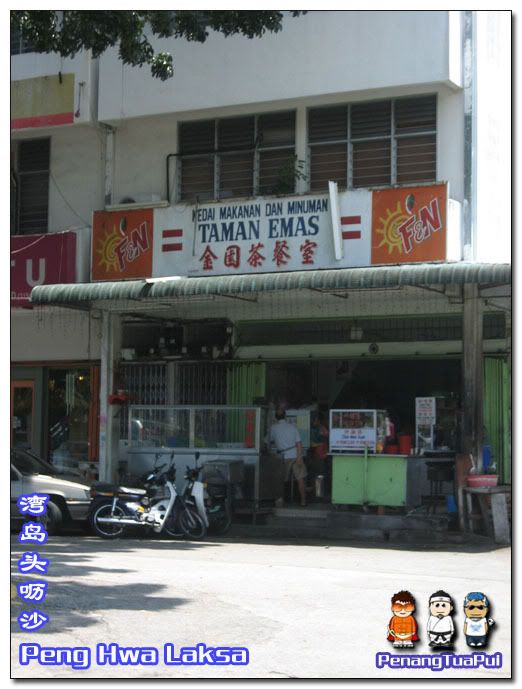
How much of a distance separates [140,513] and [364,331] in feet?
17.7

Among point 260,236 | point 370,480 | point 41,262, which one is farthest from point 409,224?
point 41,262

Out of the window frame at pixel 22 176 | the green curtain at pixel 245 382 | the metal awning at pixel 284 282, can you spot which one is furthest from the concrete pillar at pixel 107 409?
the window frame at pixel 22 176

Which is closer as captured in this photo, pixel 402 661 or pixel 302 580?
pixel 402 661

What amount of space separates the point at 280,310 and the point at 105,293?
3368 mm

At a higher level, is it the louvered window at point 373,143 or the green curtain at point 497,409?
the louvered window at point 373,143

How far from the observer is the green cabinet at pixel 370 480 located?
15586 millimetres

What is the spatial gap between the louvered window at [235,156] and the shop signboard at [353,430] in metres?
3.98

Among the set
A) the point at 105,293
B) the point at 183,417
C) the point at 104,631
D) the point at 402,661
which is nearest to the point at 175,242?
the point at 105,293

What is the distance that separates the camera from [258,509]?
1666 centimetres

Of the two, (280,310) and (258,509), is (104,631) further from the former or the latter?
(280,310)

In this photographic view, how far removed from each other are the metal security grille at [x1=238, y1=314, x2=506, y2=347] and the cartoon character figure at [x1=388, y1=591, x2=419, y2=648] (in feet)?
35.0

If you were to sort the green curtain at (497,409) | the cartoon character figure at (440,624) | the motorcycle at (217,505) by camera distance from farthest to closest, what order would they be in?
1. the green curtain at (497,409)
2. the motorcycle at (217,505)
3. the cartoon character figure at (440,624)

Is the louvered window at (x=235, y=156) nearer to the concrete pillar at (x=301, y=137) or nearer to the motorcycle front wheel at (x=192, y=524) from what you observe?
the concrete pillar at (x=301, y=137)

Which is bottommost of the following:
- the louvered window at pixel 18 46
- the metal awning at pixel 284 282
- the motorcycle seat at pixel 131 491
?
the motorcycle seat at pixel 131 491
